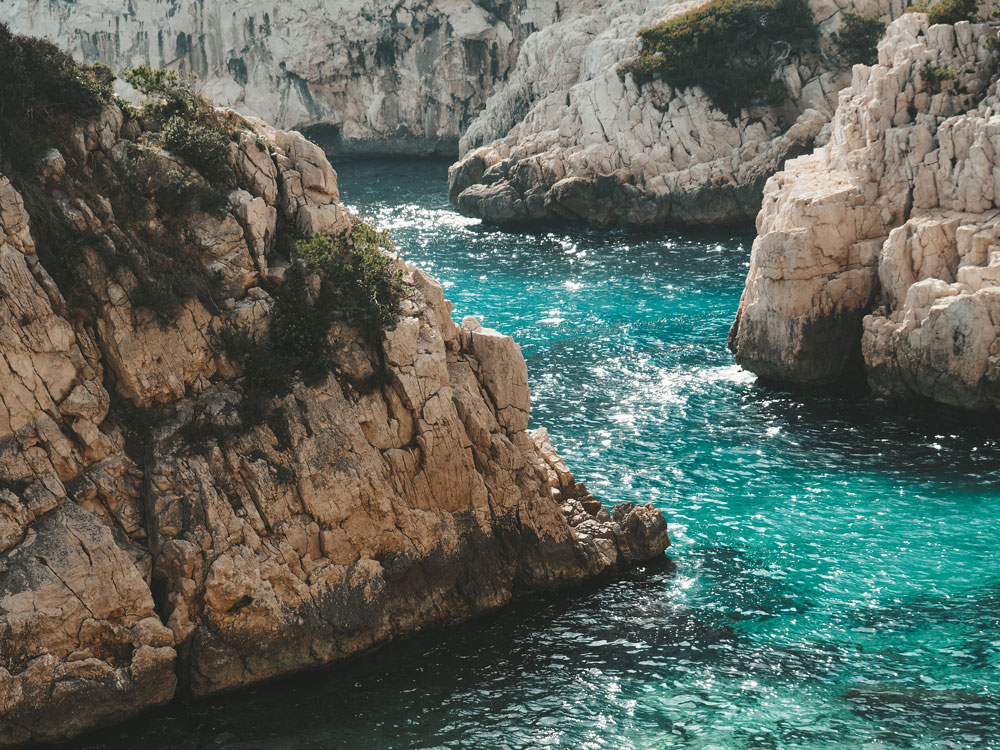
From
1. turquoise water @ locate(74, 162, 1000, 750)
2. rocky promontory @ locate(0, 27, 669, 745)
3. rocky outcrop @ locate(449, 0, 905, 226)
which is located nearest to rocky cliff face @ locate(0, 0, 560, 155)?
rocky outcrop @ locate(449, 0, 905, 226)

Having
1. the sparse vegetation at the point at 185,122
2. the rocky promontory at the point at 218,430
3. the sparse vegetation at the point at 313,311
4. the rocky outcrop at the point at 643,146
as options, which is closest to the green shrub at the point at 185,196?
the rocky promontory at the point at 218,430

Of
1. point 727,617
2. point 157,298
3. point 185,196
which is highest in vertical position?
point 185,196

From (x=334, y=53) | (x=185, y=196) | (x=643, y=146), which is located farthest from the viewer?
(x=334, y=53)

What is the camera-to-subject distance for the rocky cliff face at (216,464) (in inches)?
853

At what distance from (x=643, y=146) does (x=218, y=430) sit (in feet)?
178

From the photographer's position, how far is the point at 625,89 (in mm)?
73750

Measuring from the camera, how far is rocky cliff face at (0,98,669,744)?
21656mm

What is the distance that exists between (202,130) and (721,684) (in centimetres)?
1805

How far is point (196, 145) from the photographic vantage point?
25516mm

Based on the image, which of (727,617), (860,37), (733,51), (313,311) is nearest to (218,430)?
(313,311)

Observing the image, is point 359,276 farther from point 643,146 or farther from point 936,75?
point 643,146

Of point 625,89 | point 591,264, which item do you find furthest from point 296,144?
point 625,89

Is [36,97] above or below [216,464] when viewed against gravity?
above

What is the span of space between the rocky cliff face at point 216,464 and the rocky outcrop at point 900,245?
15.2 m
